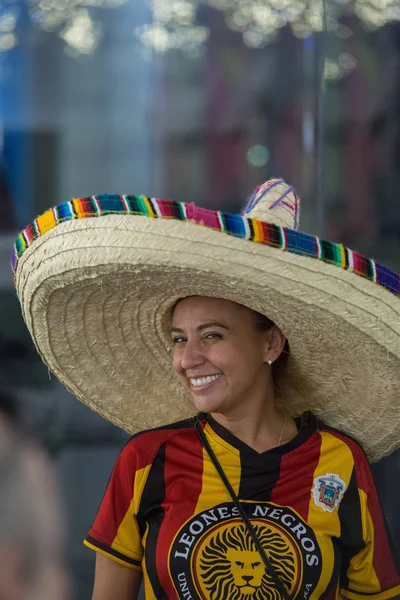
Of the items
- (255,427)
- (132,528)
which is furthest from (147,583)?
(255,427)

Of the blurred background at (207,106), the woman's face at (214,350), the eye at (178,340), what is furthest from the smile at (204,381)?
the blurred background at (207,106)

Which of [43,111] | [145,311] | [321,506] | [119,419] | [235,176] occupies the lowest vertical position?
[321,506]

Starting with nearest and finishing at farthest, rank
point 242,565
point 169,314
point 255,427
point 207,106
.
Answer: point 242,565 < point 255,427 < point 169,314 < point 207,106

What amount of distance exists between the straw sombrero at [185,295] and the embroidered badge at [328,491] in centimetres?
21

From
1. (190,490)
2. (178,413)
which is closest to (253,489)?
(190,490)

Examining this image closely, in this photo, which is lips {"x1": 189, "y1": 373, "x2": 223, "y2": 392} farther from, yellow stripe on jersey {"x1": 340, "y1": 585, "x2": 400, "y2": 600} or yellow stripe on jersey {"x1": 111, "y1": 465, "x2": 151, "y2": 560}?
yellow stripe on jersey {"x1": 340, "y1": 585, "x2": 400, "y2": 600}

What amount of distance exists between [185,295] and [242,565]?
0.63 metres

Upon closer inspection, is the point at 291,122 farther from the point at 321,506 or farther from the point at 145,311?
the point at 321,506

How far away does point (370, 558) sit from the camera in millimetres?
2121

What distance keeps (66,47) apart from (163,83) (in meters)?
0.35

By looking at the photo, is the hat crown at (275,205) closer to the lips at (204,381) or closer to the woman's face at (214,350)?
the woman's face at (214,350)

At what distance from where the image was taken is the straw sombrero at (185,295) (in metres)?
1.72

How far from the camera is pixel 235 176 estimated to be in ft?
9.73

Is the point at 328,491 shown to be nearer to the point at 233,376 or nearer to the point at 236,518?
the point at 236,518
